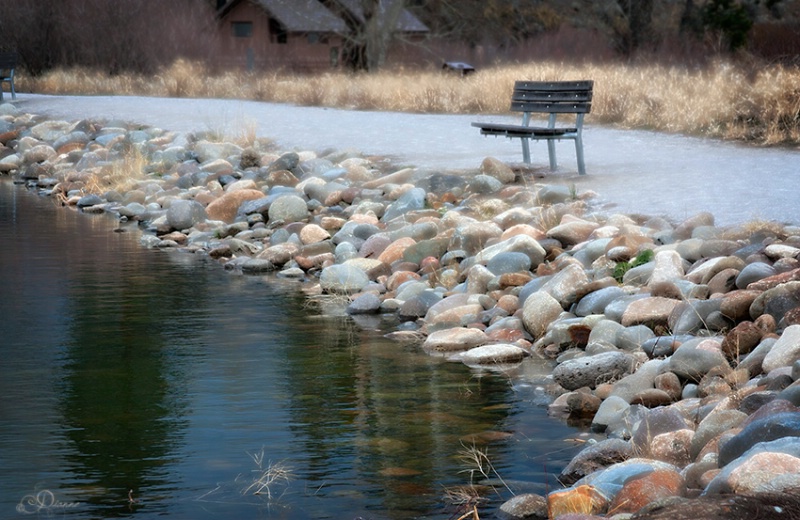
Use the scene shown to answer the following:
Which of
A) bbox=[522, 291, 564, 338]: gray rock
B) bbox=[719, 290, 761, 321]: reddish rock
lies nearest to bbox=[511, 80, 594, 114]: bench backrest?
bbox=[522, 291, 564, 338]: gray rock

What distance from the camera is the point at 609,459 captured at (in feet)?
19.1

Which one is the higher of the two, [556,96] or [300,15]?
[300,15]

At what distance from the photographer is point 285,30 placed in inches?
1971

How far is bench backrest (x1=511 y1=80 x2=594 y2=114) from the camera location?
12617 millimetres

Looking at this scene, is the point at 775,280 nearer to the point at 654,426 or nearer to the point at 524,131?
the point at 654,426

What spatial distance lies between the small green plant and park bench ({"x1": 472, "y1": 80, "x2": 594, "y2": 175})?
334cm

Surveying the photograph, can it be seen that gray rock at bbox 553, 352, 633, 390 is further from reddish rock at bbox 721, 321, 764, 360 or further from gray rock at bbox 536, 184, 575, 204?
gray rock at bbox 536, 184, 575, 204

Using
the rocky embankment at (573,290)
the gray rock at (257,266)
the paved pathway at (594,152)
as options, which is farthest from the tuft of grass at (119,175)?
the gray rock at (257,266)

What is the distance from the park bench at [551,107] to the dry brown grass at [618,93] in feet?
8.90

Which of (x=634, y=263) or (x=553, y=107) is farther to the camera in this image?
(x=553, y=107)

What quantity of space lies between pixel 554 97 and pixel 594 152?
1564 mm

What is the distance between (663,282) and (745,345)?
4.20 ft

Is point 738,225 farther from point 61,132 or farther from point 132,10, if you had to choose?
point 132,10

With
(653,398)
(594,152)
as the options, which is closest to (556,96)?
(594,152)
